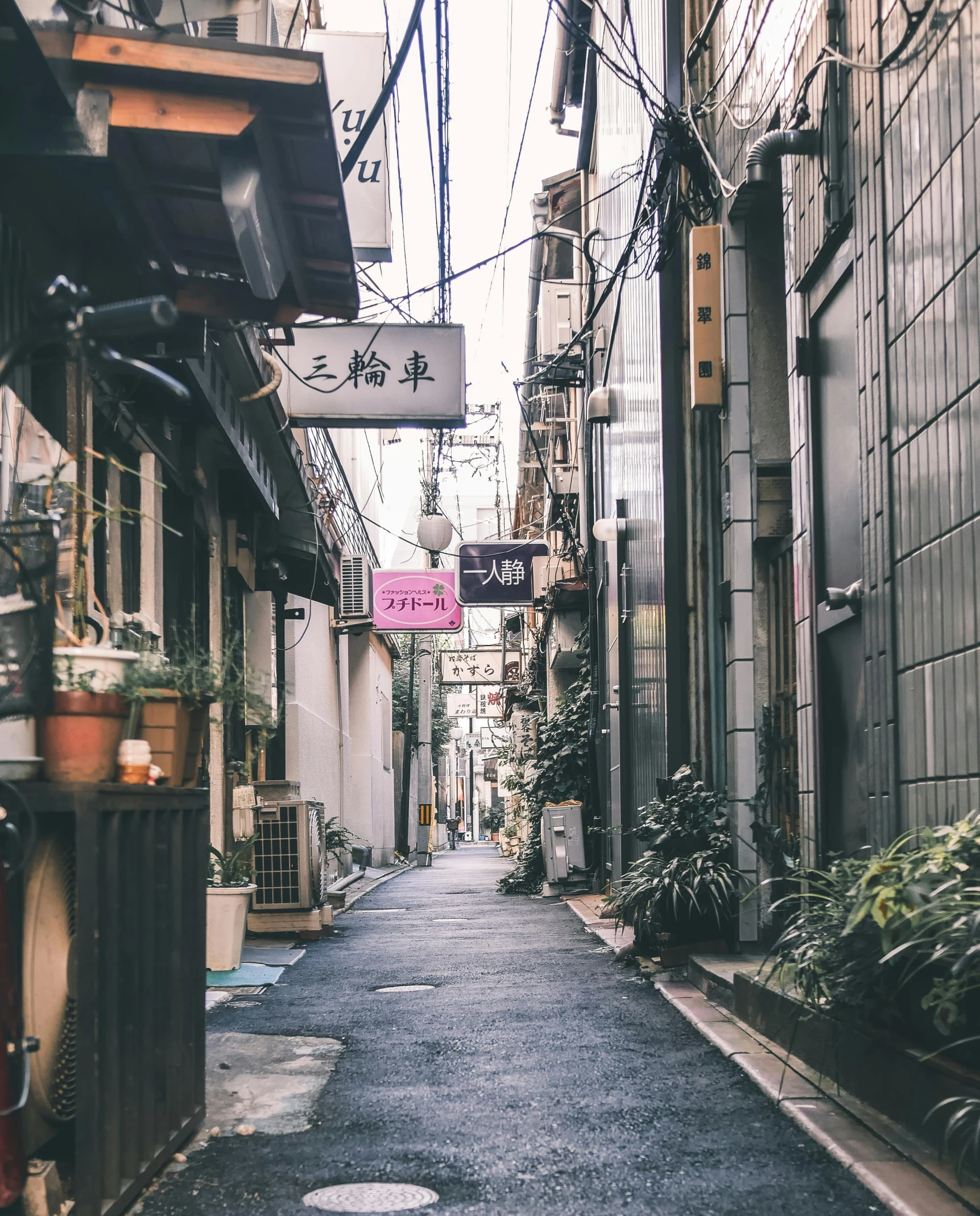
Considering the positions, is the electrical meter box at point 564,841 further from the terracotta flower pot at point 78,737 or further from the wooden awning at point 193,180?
the terracotta flower pot at point 78,737

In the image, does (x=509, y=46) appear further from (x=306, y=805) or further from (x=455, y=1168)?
(x=455, y=1168)

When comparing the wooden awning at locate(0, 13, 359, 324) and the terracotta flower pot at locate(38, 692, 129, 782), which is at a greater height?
the wooden awning at locate(0, 13, 359, 324)

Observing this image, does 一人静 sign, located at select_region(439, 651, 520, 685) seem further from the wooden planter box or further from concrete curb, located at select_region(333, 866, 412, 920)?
the wooden planter box

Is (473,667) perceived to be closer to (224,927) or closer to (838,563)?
(224,927)

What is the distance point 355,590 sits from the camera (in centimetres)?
2016

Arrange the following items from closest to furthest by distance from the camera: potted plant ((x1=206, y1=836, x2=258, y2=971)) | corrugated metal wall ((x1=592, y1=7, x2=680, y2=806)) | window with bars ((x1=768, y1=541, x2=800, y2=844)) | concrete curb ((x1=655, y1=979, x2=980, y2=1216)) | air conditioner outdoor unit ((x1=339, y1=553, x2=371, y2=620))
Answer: concrete curb ((x1=655, y1=979, x2=980, y2=1216)), window with bars ((x1=768, y1=541, x2=800, y2=844)), potted plant ((x1=206, y1=836, x2=258, y2=971)), corrugated metal wall ((x1=592, y1=7, x2=680, y2=806)), air conditioner outdoor unit ((x1=339, y1=553, x2=371, y2=620))

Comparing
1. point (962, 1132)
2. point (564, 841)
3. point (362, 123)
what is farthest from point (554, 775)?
point (962, 1132)

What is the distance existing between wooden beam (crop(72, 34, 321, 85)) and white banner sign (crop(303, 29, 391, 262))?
591cm

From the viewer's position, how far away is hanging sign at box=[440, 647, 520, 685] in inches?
1363

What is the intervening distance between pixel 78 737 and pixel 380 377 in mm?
7463

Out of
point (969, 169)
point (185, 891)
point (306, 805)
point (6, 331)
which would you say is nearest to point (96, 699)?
point (185, 891)

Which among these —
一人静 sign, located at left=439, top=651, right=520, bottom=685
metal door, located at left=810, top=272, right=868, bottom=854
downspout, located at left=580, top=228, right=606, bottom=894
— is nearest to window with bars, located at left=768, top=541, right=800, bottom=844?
metal door, located at left=810, top=272, right=868, bottom=854

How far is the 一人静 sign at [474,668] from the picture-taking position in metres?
34.6

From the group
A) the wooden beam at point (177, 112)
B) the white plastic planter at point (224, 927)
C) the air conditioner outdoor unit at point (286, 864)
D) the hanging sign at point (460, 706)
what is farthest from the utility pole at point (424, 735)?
the wooden beam at point (177, 112)
